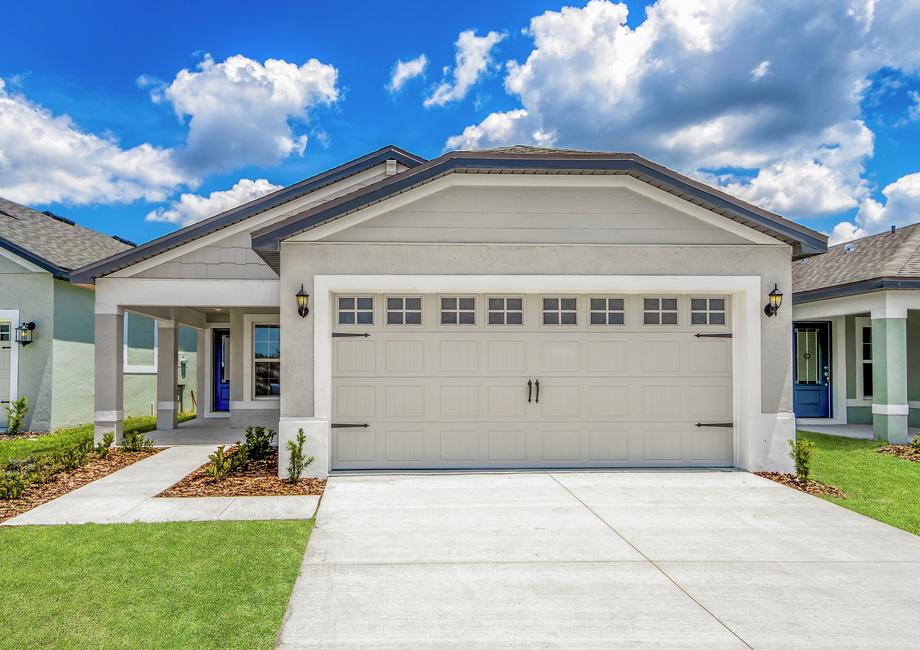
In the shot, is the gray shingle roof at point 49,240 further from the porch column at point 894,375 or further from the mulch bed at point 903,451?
the porch column at point 894,375

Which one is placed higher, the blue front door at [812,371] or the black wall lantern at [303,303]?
the black wall lantern at [303,303]

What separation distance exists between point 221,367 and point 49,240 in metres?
5.15

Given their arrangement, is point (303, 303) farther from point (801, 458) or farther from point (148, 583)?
point (801, 458)

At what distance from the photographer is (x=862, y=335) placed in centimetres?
1448

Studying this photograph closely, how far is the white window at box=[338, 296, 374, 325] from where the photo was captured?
815 centimetres

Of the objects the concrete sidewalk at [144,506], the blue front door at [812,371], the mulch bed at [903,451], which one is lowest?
the mulch bed at [903,451]

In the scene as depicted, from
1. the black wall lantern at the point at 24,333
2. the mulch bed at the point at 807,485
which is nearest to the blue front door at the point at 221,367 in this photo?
the black wall lantern at the point at 24,333

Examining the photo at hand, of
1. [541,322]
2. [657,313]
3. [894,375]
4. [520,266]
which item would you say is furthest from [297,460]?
[894,375]

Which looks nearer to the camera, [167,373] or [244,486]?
[244,486]

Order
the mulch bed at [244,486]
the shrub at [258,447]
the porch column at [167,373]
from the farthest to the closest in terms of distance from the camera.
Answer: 1. the porch column at [167,373]
2. the shrub at [258,447]
3. the mulch bed at [244,486]

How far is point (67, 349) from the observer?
13.3 m

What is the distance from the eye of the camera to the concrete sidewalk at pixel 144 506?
19.9ft

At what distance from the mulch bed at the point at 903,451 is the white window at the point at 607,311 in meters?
5.71

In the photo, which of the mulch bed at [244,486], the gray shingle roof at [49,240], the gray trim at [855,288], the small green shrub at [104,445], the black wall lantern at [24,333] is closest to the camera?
the mulch bed at [244,486]
